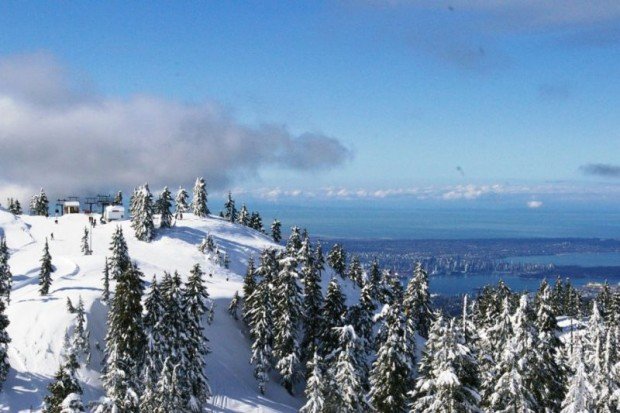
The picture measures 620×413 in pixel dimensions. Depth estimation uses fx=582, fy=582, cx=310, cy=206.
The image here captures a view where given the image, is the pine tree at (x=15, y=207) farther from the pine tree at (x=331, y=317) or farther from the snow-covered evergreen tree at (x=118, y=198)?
the pine tree at (x=331, y=317)

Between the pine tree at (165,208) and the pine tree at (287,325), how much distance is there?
189ft

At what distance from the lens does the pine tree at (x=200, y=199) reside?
13575cm

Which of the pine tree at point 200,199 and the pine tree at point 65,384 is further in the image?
the pine tree at point 200,199

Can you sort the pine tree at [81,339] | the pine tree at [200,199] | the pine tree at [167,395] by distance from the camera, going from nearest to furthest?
the pine tree at [167,395] < the pine tree at [81,339] < the pine tree at [200,199]

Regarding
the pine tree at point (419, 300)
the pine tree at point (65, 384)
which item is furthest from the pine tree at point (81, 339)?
the pine tree at point (419, 300)

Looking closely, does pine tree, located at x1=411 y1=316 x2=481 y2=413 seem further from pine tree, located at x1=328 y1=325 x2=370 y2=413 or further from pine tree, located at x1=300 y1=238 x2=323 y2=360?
pine tree, located at x1=300 y1=238 x2=323 y2=360

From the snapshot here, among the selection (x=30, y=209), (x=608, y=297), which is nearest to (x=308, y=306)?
(x=608, y=297)

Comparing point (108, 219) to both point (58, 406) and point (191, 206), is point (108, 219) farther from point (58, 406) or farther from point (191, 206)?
point (58, 406)

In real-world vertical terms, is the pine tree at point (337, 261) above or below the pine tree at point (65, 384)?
below

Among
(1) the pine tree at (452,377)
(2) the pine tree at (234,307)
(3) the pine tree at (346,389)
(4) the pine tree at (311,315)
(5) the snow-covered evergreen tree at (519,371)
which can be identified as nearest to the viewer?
(1) the pine tree at (452,377)

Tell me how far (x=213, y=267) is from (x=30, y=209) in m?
83.3

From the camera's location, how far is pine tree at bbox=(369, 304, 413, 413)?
42531mm

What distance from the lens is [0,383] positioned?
50.5 m

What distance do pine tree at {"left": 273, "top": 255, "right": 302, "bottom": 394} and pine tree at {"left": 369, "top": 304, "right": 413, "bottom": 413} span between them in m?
19.8
